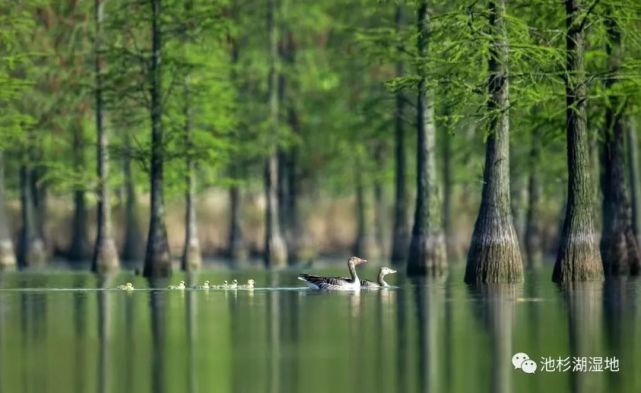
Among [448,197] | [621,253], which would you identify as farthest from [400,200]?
[621,253]

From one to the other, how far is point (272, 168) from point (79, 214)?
375 inches

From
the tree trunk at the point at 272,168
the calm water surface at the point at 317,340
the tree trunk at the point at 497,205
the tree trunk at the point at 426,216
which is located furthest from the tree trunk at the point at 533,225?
the calm water surface at the point at 317,340

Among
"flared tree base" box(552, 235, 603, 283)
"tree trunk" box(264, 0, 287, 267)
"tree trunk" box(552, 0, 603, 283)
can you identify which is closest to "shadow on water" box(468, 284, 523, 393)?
"flared tree base" box(552, 235, 603, 283)

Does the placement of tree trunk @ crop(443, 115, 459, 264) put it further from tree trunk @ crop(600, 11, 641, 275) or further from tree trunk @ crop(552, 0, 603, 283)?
tree trunk @ crop(552, 0, 603, 283)

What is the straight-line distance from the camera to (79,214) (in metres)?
78.6

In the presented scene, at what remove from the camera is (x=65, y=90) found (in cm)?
6969

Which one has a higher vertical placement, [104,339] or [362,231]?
[362,231]

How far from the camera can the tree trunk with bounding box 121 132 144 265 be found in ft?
253

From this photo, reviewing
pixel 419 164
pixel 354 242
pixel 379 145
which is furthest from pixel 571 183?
pixel 354 242

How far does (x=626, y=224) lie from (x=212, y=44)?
1846 cm

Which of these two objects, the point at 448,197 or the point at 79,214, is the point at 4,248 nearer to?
the point at 79,214

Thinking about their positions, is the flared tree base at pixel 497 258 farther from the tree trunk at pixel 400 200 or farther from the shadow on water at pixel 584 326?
the tree trunk at pixel 400 200

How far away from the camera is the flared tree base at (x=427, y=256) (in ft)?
192

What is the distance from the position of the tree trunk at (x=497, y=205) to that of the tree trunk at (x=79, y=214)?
31.8 meters
